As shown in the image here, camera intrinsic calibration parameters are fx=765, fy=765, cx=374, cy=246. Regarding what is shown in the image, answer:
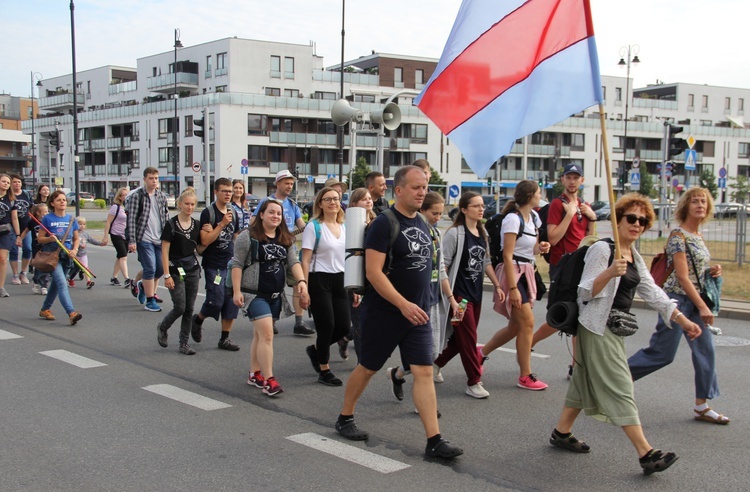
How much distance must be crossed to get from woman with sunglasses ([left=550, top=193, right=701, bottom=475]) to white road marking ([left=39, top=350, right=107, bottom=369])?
4782mm

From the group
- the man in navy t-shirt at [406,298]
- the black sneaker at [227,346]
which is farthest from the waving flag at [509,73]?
the black sneaker at [227,346]

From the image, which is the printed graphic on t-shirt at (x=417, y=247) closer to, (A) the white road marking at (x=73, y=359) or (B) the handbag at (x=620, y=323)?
(B) the handbag at (x=620, y=323)

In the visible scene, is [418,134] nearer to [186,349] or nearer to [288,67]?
[288,67]

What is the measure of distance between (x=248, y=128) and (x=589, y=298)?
6375 centimetres

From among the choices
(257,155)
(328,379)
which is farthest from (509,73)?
(257,155)

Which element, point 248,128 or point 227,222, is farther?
point 248,128

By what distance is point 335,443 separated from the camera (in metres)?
5.15

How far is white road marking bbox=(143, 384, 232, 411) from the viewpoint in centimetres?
609

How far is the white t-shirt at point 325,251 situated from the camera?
696 centimetres

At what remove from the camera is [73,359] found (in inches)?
304

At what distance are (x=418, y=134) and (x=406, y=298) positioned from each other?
6849 cm

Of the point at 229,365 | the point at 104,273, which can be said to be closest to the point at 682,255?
the point at 229,365

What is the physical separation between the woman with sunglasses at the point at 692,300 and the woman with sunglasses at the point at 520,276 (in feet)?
3.78

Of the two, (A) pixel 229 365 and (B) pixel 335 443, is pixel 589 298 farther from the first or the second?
(A) pixel 229 365
